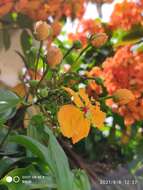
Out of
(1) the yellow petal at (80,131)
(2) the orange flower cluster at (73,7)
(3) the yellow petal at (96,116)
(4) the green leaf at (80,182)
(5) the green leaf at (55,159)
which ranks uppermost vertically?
(2) the orange flower cluster at (73,7)

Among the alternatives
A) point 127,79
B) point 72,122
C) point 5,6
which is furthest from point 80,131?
point 5,6

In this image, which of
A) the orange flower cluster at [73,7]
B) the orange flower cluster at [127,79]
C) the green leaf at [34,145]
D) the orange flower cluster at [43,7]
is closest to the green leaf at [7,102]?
the green leaf at [34,145]

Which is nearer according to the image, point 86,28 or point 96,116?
point 96,116

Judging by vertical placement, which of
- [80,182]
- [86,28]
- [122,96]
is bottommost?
[80,182]

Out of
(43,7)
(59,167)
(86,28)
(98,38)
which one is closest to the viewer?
(59,167)

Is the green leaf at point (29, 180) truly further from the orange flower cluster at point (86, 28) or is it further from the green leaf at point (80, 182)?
the orange flower cluster at point (86, 28)

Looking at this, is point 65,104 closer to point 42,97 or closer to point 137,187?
point 42,97

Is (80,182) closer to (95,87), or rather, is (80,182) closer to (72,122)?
(72,122)

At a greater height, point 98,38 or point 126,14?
point 126,14
